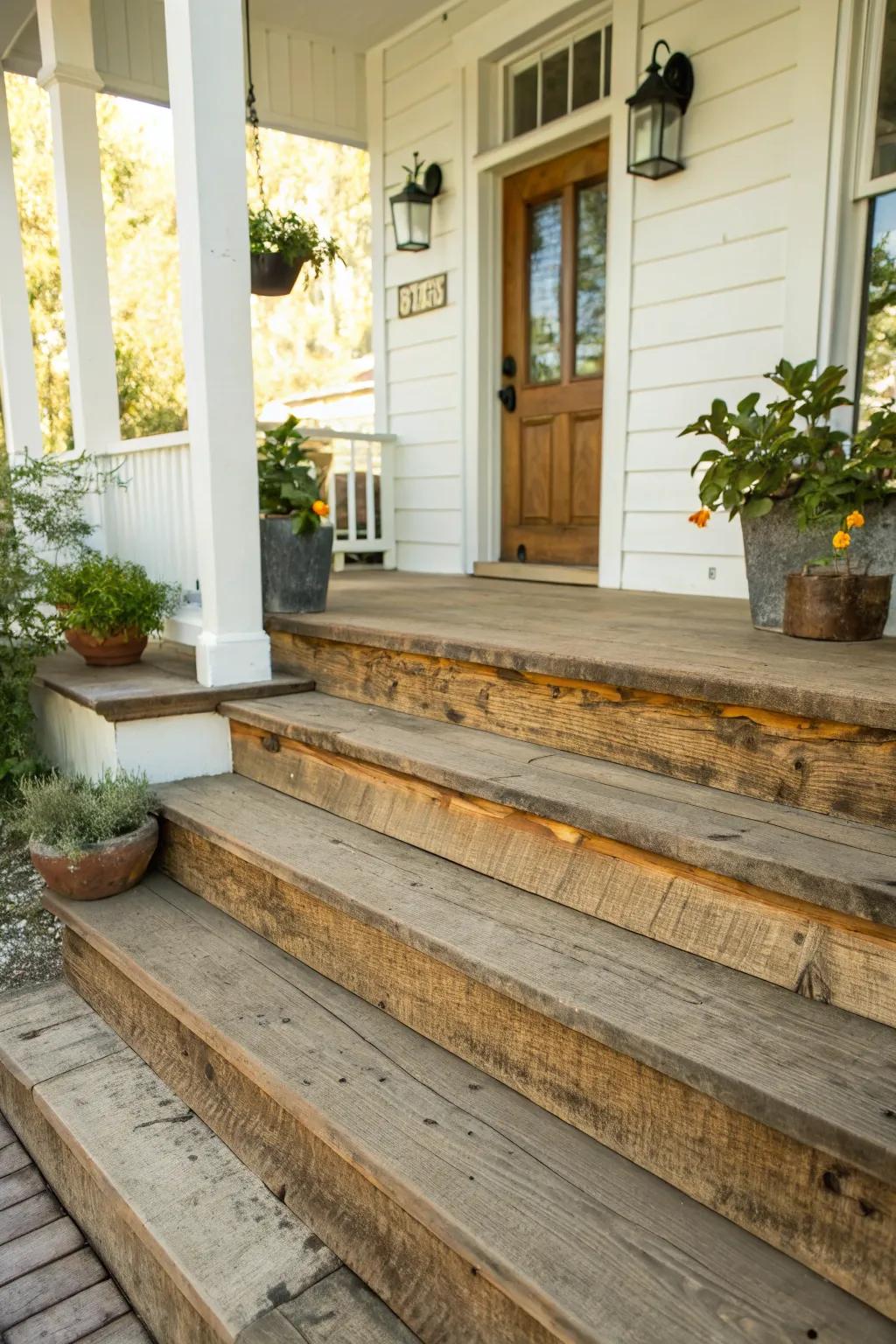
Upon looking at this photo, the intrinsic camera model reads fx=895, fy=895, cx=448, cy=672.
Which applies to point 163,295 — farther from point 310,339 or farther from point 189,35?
point 189,35

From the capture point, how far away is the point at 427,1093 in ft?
4.14

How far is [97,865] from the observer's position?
193 cm

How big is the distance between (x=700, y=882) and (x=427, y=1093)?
491 mm

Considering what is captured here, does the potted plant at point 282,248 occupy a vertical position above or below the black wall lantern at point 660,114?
below

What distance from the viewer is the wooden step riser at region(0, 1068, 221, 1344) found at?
1192mm

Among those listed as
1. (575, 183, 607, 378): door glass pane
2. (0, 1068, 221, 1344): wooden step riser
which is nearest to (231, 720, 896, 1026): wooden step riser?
(0, 1068, 221, 1344): wooden step riser

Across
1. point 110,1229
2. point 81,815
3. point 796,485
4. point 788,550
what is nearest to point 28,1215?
point 110,1229

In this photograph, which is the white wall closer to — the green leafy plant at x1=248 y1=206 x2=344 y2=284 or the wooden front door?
the wooden front door

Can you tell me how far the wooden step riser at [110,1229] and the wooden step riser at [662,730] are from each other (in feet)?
3.57

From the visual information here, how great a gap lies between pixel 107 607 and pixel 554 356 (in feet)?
7.55

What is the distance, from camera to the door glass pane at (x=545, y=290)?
12.7 feet

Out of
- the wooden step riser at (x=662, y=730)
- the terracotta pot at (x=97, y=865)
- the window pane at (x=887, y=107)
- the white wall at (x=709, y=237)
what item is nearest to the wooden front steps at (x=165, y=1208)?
the terracotta pot at (x=97, y=865)

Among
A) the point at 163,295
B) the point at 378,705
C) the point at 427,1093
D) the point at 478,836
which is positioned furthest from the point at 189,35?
the point at 163,295

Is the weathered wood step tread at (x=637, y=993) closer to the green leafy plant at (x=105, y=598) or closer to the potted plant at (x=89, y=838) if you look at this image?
the potted plant at (x=89, y=838)
